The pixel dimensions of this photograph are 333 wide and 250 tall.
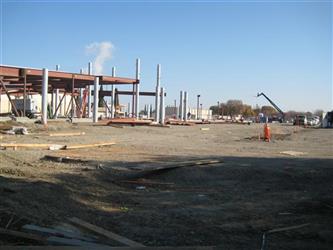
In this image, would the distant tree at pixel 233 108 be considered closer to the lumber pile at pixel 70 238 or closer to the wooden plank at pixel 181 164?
the wooden plank at pixel 181 164

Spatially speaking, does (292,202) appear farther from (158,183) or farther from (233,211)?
(158,183)

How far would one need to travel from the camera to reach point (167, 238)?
7.26 meters

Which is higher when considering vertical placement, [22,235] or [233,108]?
[233,108]

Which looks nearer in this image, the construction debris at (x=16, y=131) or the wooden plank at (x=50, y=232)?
the wooden plank at (x=50, y=232)

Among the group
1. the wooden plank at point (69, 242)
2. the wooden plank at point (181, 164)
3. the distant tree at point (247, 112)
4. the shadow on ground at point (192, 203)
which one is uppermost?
the distant tree at point (247, 112)

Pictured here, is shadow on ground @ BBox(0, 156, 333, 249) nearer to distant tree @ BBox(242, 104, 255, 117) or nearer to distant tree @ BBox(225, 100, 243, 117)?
distant tree @ BBox(225, 100, 243, 117)

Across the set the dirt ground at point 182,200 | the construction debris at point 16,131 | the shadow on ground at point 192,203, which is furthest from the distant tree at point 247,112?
the shadow on ground at point 192,203

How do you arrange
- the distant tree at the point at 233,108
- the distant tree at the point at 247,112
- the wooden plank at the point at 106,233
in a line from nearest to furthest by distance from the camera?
the wooden plank at the point at 106,233, the distant tree at the point at 233,108, the distant tree at the point at 247,112

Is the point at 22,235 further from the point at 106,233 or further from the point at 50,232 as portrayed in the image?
the point at 106,233

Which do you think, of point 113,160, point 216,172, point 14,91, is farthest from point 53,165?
point 14,91

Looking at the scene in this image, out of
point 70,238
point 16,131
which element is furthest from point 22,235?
point 16,131

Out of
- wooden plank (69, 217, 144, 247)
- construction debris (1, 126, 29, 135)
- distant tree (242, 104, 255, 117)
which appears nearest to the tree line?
distant tree (242, 104, 255, 117)

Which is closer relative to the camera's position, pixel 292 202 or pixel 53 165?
pixel 292 202

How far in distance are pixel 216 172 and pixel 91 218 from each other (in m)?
6.76
